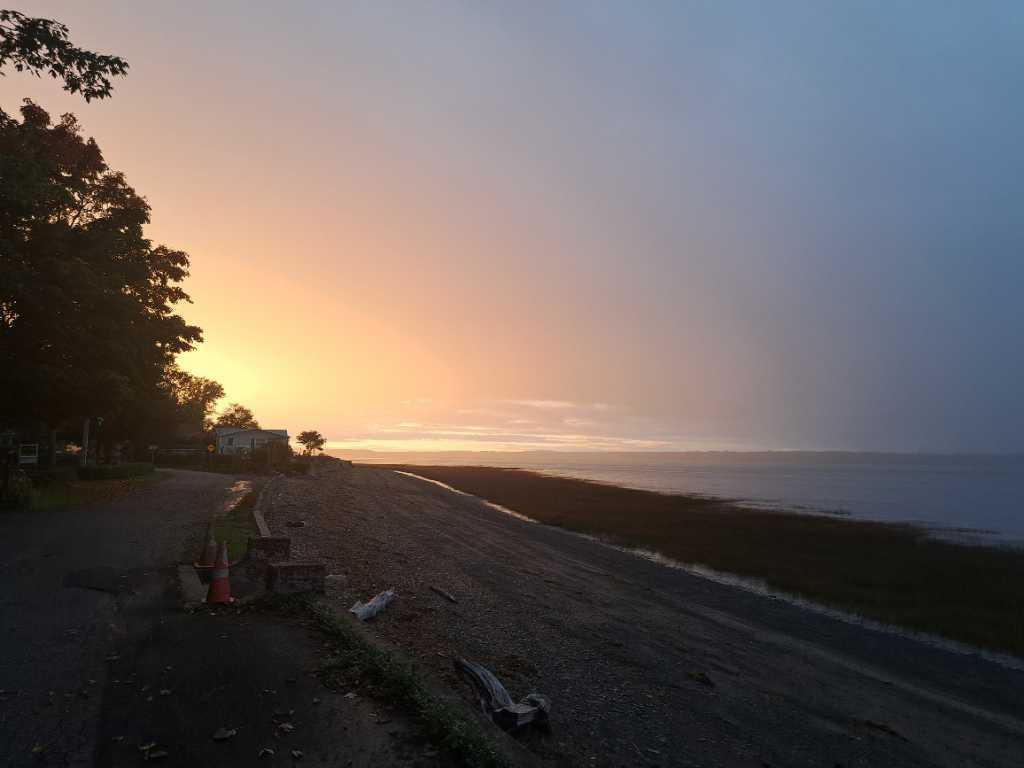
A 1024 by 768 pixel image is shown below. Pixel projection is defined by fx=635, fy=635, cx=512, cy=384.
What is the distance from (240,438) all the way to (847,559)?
246ft

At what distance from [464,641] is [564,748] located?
3871 millimetres

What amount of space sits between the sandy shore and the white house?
63166mm

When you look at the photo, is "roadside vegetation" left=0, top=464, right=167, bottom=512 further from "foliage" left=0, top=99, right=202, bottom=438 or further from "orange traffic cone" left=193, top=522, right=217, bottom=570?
"orange traffic cone" left=193, top=522, right=217, bottom=570

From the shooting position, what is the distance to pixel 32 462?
39.8m

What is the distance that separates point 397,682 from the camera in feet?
21.4

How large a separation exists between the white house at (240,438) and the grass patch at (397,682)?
2893 inches

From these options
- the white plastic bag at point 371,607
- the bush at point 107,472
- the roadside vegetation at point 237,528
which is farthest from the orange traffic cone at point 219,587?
the bush at point 107,472

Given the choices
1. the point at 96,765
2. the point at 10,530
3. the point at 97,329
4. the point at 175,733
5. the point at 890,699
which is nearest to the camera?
the point at 96,765

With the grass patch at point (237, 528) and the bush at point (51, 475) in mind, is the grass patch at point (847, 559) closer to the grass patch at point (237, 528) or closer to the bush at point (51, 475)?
the grass patch at point (237, 528)

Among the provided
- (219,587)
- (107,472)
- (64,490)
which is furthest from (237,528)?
(107,472)

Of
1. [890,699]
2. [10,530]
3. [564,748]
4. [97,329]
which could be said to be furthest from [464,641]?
[97,329]

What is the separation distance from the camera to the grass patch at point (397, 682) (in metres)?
5.27

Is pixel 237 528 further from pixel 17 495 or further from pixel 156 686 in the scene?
pixel 156 686

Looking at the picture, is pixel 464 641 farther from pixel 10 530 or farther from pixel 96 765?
pixel 10 530
